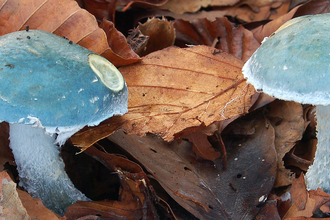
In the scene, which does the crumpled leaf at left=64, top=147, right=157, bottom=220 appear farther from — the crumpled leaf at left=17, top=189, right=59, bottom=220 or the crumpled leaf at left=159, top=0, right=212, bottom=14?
the crumpled leaf at left=159, top=0, right=212, bottom=14

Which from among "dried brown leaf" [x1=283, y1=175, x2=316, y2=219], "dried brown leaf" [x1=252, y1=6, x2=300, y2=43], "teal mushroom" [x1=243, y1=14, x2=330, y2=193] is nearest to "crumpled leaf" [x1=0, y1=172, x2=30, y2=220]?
"teal mushroom" [x1=243, y1=14, x2=330, y2=193]

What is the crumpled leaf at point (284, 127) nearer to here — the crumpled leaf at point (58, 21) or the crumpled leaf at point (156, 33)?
the crumpled leaf at point (156, 33)

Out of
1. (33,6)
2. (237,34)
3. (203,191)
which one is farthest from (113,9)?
(203,191)

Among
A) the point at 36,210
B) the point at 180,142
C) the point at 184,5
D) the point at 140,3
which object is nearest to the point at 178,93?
the point at 180,142

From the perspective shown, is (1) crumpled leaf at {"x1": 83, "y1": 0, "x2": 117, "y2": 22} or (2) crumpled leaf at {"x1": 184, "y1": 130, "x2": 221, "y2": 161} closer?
(2) crumpled leaf at {"x1": 184, "y1": 130, "x2": 221, "y2": 161}

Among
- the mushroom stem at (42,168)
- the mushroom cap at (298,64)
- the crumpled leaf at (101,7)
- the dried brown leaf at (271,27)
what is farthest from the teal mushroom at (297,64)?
the crumpled leaf at (101,7)

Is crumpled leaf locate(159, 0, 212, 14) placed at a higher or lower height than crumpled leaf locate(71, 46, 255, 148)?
higher

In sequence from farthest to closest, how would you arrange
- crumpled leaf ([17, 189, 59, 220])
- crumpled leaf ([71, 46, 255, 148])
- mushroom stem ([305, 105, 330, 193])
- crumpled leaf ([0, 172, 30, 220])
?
crumpled leaf ([71, 46, 255, 148]) < mushroom stem ([305, 105, 330, 193]) < crumpled leaf ([17, 189, 59, 220]) < crumpled leaf ([0, 172, 30, 220])

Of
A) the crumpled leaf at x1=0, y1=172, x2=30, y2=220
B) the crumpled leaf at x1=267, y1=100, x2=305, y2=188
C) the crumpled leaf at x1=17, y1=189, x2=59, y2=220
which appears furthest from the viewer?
the crumpled leaf at x1=267, y1=100, x2=305, y2=188

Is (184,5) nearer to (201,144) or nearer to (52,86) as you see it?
(201,144)
